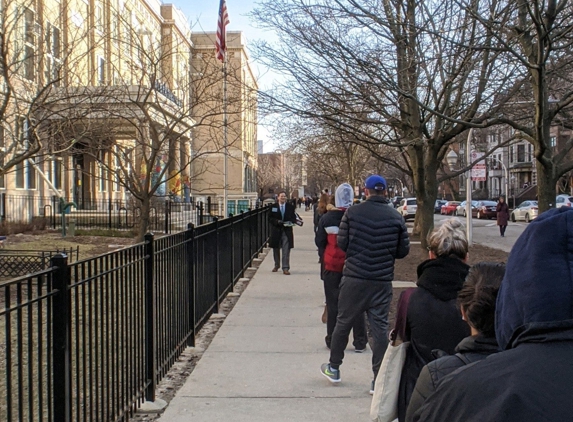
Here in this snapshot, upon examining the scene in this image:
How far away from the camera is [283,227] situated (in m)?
13.8

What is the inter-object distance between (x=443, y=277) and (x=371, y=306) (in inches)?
86.1

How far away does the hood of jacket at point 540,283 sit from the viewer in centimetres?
136

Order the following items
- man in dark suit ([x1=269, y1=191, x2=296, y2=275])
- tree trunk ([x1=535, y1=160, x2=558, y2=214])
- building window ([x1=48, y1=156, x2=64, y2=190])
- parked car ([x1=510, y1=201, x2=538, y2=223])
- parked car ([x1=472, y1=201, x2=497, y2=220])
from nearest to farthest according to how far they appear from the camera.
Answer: tree trunk ([x1=535, y1=160, x2=558, y2=214])
man in dark suit ([x1=269, y1=191, x2=296, y2=275])
building window ([x1=48, y1=156, x2=64, y2=190])
parked car ([x1=510, y1=201, x2=538, y2=223])
parked car ([x1=472, y1=201, x2=497, y2=220])

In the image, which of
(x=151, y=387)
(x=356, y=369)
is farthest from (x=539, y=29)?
(x=151, y=387)

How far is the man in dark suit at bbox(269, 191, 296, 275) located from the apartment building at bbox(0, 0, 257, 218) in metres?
2.17

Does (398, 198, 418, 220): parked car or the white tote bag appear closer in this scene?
the white tote bag

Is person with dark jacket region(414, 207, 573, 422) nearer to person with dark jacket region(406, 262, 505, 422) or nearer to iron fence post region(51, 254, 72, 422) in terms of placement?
person with dark jacket region(406, 262, 505, 422)

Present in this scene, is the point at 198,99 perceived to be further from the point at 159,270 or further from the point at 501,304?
the point at 501,304

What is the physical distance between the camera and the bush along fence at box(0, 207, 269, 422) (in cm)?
329

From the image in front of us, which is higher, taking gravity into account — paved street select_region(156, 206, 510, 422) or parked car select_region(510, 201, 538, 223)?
parked car select_region(510, 201, 538, 223)

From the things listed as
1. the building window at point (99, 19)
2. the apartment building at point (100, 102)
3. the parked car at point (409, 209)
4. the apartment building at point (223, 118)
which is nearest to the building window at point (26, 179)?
the apartment building at point (100, 102)

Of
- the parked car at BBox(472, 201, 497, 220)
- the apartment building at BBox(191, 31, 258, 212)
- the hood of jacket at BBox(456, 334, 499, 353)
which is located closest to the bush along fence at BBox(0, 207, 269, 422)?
the hood of jacket at BBox(456, 334, 499, 353)

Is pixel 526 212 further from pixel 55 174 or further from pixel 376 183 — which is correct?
pixel 376 183

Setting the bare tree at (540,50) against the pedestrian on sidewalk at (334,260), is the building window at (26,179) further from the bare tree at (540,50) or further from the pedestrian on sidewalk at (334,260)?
the bare tree at (540,50)
